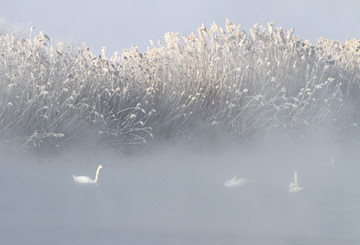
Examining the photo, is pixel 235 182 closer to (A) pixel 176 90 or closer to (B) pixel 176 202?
(B) pixel 176 202

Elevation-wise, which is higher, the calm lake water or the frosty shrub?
the frosty shrub

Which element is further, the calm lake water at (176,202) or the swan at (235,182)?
the swan at (235,182)

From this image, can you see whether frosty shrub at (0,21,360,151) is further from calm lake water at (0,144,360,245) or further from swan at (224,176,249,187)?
swan at (224,176,249,187)

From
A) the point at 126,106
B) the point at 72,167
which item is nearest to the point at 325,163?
the point at 126,106

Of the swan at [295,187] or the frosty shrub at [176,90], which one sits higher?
the frosty shrub at [176,90]

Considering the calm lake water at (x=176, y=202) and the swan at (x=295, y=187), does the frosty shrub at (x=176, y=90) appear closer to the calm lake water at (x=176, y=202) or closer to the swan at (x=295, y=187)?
the calm lake water at (x=176, y=202)

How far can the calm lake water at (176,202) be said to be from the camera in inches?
205

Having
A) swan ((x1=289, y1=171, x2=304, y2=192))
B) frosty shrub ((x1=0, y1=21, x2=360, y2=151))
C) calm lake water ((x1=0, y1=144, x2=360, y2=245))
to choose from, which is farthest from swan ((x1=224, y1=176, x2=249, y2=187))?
frosty shrub ((x1=0, y1=21, x2=360, y2=151))

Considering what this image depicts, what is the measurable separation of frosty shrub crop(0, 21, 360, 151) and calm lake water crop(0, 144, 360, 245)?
0.45 metres

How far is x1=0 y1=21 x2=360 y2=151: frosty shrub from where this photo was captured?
8.75 m

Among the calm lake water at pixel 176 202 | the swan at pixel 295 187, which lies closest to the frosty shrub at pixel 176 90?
the calm lake water at pixel 176 202

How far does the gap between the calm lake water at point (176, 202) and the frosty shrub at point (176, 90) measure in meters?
0.45

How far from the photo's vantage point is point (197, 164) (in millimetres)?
9016

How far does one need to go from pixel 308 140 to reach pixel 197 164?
220cm
